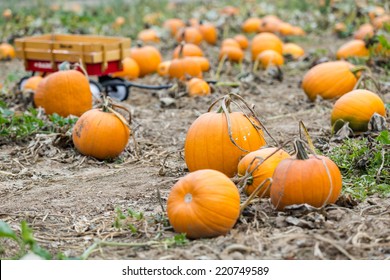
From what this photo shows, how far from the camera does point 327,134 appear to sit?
615 cm

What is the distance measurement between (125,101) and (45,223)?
3918mm

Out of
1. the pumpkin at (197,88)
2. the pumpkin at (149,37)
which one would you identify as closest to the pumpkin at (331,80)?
the pumpkin at (197,88)

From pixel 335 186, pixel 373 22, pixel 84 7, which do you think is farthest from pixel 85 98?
pixel 84 7

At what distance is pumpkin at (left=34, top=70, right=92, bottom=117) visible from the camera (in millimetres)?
6699

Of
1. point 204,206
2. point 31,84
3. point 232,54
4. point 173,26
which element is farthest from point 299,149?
point 173,26

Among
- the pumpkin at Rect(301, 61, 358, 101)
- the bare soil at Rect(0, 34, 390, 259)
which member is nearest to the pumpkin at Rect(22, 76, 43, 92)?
the bare soil at Rect(0, 34, 390, 259)

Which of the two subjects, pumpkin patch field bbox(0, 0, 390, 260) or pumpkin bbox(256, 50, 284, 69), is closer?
pumpkin patch field bbox(0, 0, 390, 260)

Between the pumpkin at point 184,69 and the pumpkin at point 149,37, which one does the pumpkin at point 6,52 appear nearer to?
the pumpkin at point 149,37

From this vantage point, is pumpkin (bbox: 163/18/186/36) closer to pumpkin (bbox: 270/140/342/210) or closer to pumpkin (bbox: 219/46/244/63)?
pumpkin (bbox: 219/46/244/63)

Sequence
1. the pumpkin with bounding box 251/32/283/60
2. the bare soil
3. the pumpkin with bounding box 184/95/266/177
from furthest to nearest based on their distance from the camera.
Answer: the pumpkin with bounding box 251/32/283/60, the pumpkin with bounding box 184/95/266/177, the bare soil

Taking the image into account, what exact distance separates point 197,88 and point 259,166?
374cm

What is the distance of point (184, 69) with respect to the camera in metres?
8.69
